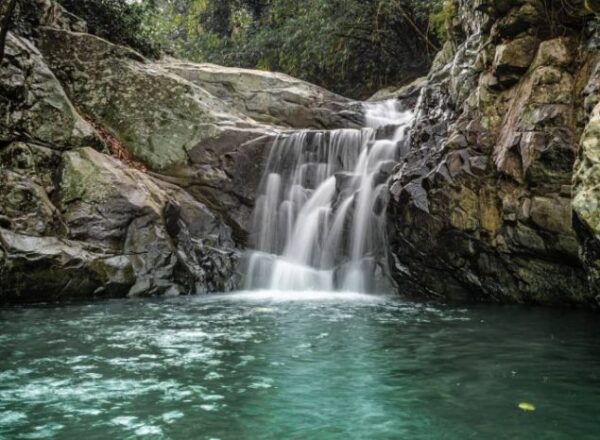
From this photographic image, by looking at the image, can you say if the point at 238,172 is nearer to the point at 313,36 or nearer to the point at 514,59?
the point at 514,59

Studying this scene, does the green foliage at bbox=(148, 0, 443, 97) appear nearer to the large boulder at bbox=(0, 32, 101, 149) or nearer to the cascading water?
the cascading water

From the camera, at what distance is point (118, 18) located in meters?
15.9

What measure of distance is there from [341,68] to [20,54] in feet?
42.4

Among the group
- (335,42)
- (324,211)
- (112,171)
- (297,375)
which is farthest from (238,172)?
(335,42)

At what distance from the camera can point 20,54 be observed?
11.1 meters

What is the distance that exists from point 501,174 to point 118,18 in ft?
38.6

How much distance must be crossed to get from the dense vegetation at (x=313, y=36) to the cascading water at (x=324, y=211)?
18.9ft

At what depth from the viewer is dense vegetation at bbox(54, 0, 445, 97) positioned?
16312mm

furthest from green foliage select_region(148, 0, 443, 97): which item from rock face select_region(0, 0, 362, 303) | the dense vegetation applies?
rock face select_region(0, 0, 362, 303)

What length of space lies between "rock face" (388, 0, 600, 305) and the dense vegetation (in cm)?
770

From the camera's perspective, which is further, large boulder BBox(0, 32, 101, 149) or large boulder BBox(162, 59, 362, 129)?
large boulder BBox(162, 59, 362, 129)

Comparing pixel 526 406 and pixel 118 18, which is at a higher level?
pixel 118 18

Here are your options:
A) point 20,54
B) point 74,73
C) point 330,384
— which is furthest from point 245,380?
point 74,73

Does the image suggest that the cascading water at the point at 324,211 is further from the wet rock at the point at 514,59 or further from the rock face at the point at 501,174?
the wet rock at the point at 514,59
